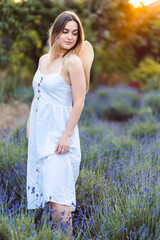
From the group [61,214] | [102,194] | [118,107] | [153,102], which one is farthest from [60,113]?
[118,107]

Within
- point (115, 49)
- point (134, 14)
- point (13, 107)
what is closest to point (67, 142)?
point (13, 107)

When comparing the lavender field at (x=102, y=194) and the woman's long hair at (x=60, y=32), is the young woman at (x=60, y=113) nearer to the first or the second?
the woman's long hair at (x=60, y=32)

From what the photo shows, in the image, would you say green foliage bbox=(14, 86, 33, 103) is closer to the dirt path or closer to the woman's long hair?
the dirt path

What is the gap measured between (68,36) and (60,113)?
0.55m

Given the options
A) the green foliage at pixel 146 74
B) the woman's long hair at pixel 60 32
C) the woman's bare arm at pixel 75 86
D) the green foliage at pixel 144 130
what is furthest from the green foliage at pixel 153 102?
the woman's bare arm at pixel 75 86

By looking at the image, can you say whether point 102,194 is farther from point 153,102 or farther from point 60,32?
point 153,102

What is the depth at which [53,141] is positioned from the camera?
6.73 feet

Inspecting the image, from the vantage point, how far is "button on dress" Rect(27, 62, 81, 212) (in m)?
2.03

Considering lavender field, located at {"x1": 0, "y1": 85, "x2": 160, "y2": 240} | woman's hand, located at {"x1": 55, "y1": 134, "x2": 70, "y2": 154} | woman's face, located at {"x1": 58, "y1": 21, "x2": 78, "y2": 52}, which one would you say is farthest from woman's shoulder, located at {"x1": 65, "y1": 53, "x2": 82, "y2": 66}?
lavender field, located at {"x1": 0, "y1": 85, "x2": 160, "y2": 240}

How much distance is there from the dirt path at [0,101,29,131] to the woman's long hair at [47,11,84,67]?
2293mm

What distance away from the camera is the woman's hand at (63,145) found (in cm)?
200

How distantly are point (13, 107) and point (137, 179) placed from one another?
386 cm

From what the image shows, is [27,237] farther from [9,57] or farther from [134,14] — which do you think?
[134,14]

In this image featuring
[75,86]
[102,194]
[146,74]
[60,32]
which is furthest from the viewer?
[146,74]
